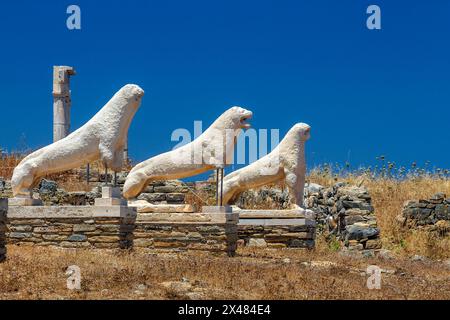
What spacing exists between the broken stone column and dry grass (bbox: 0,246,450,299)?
11951 mm

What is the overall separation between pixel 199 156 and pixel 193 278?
513 centimetres

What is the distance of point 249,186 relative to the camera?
18.0m

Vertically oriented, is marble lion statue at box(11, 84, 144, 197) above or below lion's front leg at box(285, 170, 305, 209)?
above

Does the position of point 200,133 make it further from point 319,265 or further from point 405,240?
point 405,240

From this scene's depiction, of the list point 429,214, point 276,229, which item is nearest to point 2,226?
point 276,229

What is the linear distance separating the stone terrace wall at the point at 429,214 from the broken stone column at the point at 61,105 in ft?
35.4

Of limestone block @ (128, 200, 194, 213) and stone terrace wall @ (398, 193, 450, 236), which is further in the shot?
stone terrace wall @ (398, 193, 450, 236)

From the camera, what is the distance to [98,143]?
14.6 meters

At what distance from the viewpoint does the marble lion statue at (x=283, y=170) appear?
17500mm

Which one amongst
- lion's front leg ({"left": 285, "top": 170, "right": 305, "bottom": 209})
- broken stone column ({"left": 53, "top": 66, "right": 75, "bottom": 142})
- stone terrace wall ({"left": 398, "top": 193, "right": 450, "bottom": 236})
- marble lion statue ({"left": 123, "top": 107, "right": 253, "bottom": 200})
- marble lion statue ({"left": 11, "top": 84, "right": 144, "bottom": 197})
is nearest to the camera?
marble lion statue ({"left": 11, "top": 84, "right": 144, "bottom": 197})

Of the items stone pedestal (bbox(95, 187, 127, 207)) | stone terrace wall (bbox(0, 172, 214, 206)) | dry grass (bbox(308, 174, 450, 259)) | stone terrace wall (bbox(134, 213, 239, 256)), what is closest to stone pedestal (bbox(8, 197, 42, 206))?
stone pedestal (bbox(95, 187, 127, 207))

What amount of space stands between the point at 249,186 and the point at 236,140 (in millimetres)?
2510

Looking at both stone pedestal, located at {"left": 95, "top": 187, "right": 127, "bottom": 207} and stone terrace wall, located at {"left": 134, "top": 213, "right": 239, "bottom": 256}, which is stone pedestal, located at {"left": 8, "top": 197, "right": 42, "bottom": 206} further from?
stone terrace wall, located at {"left": 134, "top": 213, "right": 239, "bottom": 256}

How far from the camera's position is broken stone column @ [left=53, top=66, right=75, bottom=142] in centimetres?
2550
